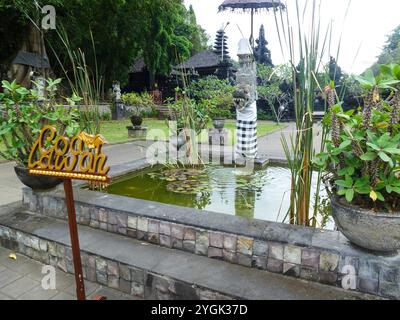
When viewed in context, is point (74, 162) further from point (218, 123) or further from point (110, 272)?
point (218, 123)

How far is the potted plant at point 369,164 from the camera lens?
130cm

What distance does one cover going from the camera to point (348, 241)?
61.1 inches

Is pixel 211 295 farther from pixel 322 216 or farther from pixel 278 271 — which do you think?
pixel 322 216

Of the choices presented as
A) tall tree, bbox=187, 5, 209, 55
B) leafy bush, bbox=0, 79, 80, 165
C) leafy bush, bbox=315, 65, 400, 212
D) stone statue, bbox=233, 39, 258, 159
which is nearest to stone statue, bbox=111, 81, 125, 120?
stone statue, bbox=233, 39, 258, 159

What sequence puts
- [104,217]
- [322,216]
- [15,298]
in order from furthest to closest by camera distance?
[322,216] → [104,217] → [15,298]

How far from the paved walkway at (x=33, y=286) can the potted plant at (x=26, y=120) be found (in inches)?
24.6

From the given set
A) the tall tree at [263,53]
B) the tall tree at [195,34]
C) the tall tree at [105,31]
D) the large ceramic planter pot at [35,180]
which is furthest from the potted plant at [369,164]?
the tall tree at [195,34]

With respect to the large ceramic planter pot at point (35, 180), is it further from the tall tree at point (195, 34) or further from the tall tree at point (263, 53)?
the tall tree at point (195, 34)

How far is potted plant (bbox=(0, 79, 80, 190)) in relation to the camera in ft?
7.38

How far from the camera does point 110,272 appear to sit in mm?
1812

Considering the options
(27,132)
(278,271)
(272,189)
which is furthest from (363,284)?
(27,132)

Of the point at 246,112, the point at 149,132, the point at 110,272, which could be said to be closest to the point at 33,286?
the point at 110,272

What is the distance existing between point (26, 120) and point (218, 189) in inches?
66.5
